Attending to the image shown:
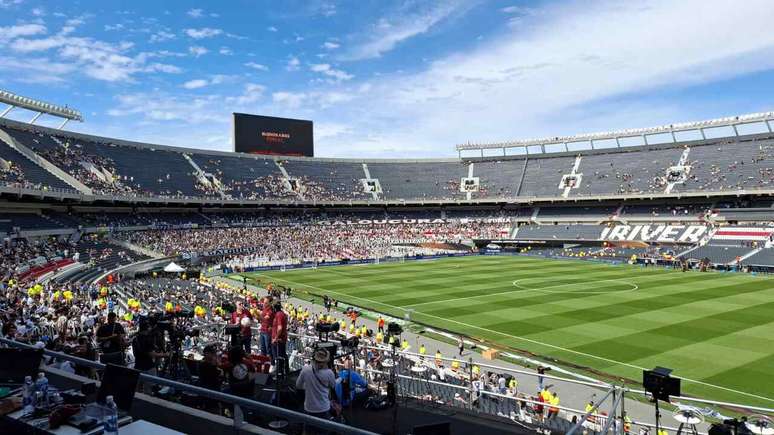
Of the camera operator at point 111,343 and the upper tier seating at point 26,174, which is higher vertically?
the upper tier seating at point 26,174

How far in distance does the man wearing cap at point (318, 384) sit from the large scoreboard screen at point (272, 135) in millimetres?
78832

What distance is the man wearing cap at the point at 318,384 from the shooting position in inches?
261

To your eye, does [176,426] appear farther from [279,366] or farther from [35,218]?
[35,218]

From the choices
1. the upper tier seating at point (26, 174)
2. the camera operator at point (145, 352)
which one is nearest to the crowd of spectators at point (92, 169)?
the upper tier seating at point (26, 174)

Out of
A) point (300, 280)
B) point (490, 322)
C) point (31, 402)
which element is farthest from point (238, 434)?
point (300, 280)

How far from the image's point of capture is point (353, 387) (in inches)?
336

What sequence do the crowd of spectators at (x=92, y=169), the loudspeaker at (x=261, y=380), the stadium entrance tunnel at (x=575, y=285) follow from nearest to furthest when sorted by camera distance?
the loudspeaker at (x=261, y=380) < the stadium entrance tunnel at (x=575, y=285) < the crowd of spectators at (x=92, y=169)

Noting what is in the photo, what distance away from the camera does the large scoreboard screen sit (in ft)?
267

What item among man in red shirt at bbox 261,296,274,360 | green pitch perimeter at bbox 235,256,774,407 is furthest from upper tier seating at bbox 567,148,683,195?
man in red shirt at bbox 261,296,274,360

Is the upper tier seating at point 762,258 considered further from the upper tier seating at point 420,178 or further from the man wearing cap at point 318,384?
the man wearing cap at point 318,384

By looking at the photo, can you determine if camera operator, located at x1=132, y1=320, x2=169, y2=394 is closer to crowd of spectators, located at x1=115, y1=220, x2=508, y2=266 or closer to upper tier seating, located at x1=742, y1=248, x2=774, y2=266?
crowd of spectators, located at x1=115, y1=220, x2=508, y2=266

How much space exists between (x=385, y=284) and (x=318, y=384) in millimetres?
35706

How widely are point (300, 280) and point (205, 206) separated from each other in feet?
101

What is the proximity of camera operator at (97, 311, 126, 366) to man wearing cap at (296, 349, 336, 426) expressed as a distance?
477 cm
